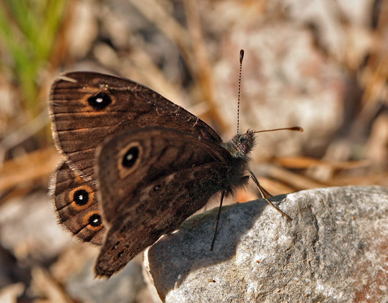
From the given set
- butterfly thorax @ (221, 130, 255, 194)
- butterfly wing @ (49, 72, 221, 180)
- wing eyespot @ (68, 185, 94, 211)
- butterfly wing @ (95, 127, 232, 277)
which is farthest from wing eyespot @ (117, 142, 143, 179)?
butterfly thorax @ (221, 130, 255, 194)

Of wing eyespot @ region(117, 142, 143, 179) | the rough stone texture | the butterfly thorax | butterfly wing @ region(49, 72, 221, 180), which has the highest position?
butterfly wing @ region(49, 72, 221, 180)

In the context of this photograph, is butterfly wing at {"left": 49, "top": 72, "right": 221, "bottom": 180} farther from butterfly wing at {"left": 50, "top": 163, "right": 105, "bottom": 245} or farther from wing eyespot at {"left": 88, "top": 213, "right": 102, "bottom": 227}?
wing eyespot at {"left": 88, "top": 213, "right": 102, "bottom": 227}

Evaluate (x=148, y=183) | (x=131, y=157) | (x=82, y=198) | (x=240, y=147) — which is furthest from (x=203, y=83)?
(x=131, y=157)

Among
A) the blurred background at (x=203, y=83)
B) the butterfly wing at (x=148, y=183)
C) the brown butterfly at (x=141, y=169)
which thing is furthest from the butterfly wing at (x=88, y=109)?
the blurred background at (x=203, y=83)

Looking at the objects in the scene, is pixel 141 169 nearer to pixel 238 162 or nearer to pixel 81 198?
pixel 81 198

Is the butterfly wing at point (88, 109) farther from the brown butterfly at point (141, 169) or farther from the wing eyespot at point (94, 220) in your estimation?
the wing eyespot at point (94, 220)

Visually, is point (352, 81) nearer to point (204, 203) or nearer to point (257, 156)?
point (257, 156)
